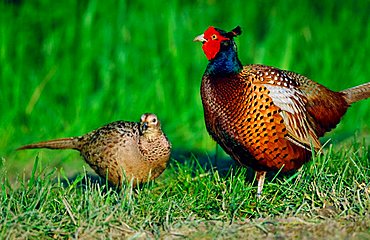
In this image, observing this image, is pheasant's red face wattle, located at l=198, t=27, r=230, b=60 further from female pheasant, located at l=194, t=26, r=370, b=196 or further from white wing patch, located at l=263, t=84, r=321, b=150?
white wing patch, located at l=263, t=84, r=321, b=150

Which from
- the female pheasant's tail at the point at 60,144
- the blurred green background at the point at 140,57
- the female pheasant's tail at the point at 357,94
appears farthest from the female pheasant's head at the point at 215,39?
the blurred green background at the point at 140,57

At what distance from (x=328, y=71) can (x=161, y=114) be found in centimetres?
185

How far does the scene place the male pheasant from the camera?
202 inches

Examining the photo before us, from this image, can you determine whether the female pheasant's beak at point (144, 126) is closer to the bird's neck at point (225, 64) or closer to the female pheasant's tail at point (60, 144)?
the bird's neck at point (225, 64)

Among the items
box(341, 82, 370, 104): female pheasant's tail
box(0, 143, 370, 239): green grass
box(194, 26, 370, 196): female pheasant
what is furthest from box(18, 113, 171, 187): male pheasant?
box(341, 82, 370, 104): female pheasant's tail

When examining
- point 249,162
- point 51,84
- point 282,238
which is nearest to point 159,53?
point 51,84

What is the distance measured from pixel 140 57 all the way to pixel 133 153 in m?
2.74

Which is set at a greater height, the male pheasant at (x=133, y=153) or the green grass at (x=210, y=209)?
the male pheasant at (x=133, y=153)

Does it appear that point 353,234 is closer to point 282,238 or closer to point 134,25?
point 282,238

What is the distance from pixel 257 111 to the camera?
485 cm

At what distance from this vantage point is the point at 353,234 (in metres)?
3.93

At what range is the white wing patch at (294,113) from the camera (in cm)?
491

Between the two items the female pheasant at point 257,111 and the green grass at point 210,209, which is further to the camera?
the female pheasant at point 257,111

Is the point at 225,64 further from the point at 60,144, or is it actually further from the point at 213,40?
the point at 60,144
